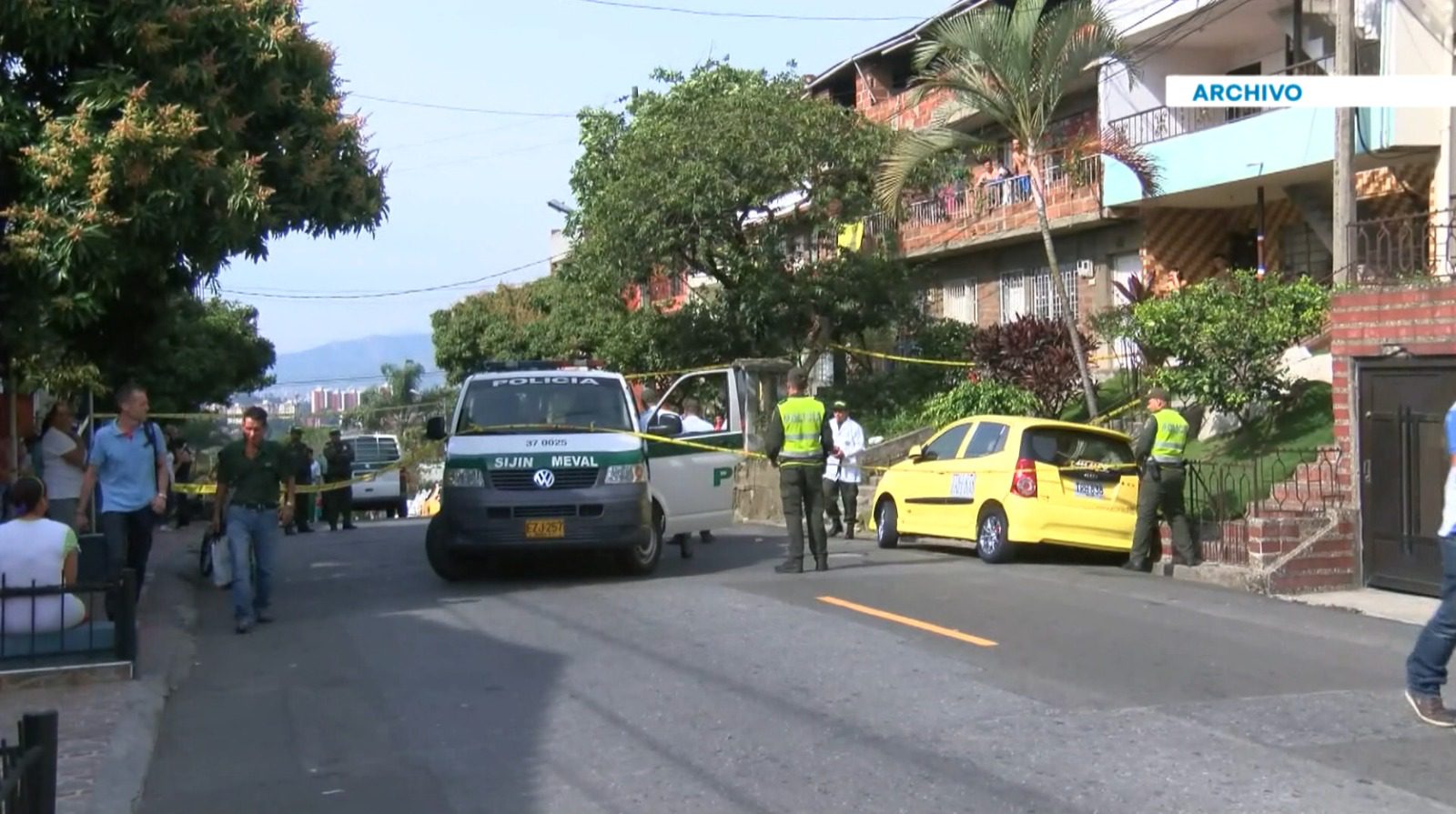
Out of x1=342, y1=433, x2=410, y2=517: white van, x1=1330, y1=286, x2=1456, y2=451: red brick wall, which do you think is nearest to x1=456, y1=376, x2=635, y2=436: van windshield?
x1=1330, y1=286, x2=1456, y2=451: red brick wall

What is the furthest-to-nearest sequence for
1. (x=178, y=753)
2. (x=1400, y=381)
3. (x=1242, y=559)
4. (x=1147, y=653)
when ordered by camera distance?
(x=1242, y=559), (x=1400, y=381), (x=1147, y=653), (x=178, y=753)

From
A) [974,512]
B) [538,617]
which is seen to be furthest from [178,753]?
[974,512]

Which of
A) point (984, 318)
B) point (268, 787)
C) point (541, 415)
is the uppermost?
point (984, 318)

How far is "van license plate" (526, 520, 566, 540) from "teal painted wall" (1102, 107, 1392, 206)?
1107 cm

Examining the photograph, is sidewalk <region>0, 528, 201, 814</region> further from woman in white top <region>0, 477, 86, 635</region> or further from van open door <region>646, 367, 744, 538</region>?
van open door <region>646, 367, 744, 538</region>

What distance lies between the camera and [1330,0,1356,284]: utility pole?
51.4ft

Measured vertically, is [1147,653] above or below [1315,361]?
below

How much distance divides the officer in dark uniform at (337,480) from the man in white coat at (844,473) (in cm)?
867

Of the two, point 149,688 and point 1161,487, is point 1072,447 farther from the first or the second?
point 149,688

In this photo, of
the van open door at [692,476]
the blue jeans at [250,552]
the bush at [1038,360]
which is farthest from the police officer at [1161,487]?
the bush at [1038,360]

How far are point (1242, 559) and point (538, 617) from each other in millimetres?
6437

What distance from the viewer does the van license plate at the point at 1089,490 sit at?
15.8 metres

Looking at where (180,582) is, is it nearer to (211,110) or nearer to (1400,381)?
(211,110)

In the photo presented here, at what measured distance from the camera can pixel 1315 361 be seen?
64.8 feet
